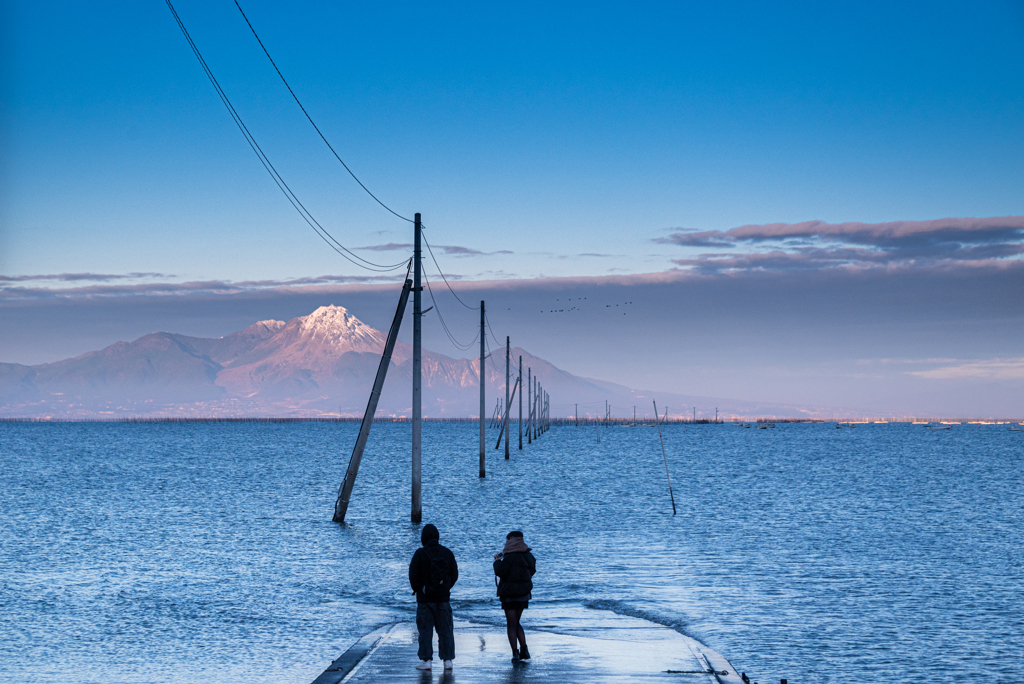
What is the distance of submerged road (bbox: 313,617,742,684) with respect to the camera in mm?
13219

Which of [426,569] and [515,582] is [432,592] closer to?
[426,569]

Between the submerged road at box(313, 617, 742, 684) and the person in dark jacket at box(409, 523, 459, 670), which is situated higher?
the person in dark jacket at box(409, 523, 459, 670)

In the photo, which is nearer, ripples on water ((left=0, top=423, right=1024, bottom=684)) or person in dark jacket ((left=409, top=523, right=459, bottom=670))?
person in dark jacket ((left=409, top=523, right=459, bottom=670))

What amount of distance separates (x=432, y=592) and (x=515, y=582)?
1253 mm

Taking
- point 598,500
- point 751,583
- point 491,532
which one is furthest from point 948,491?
point 751,583

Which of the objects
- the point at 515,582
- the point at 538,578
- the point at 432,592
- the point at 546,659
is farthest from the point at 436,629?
the point at 538,578

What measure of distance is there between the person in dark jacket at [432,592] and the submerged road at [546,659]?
30cm

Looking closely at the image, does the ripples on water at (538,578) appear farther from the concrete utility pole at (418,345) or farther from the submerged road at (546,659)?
the concrete utility pole at (418,345)

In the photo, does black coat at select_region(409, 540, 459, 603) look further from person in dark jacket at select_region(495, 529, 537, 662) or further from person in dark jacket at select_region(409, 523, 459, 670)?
person in dark jacket at select_region(495, 529, 537, 662)

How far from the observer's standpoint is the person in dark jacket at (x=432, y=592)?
13664 millimetres

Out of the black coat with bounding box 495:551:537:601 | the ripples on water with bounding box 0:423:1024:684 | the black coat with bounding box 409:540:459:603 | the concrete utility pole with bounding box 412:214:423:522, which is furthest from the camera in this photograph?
the concrete utility pole with bounding box 412:214:423:522

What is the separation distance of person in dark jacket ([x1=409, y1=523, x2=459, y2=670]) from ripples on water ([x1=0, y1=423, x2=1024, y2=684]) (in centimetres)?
361

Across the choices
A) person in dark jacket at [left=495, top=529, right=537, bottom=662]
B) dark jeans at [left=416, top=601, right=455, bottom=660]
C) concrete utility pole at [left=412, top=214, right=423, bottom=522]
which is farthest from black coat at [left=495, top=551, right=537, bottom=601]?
concrete utility pole at [left=412, top=214, right=423, bottom=522]

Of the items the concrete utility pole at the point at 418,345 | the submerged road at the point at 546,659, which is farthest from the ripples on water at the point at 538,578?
the concrete utility pole at the point at 418,345
